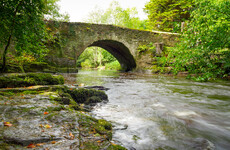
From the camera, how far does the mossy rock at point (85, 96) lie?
3281mm

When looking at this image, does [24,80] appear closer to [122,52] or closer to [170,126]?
[170,126]

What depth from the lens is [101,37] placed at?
42.4 ft

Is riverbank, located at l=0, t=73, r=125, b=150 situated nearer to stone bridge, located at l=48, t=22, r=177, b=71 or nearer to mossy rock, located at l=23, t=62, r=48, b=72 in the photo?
mossy rock, located at l=23, t=62, r=48, b=72

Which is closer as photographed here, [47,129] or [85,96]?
[47,129]

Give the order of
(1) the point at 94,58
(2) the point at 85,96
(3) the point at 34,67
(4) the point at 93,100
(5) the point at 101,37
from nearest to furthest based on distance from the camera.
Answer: (4) the point at 93,100 → (2) the point at 85,96 → (3) the point at 34,67 → (5) the point at 101,37 → (1) the point at 94,58

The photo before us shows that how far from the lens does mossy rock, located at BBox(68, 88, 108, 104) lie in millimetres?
3281

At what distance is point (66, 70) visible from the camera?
38.2 feet

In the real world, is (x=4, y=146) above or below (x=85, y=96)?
above

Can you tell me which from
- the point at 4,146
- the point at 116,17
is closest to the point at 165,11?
the point at 116,17

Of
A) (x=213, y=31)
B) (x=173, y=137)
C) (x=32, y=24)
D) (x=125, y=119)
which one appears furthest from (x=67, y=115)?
(x=213, y=31)

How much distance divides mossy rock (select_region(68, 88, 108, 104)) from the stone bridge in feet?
30.0

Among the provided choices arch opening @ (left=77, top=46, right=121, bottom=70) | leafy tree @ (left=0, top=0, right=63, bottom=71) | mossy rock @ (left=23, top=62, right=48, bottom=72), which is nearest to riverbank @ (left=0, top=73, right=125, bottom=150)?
leafy tree @ (left=0, top=0, right=63, bottom=71)

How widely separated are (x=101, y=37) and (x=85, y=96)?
1026 centimetres

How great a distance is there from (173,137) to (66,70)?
10.9m
